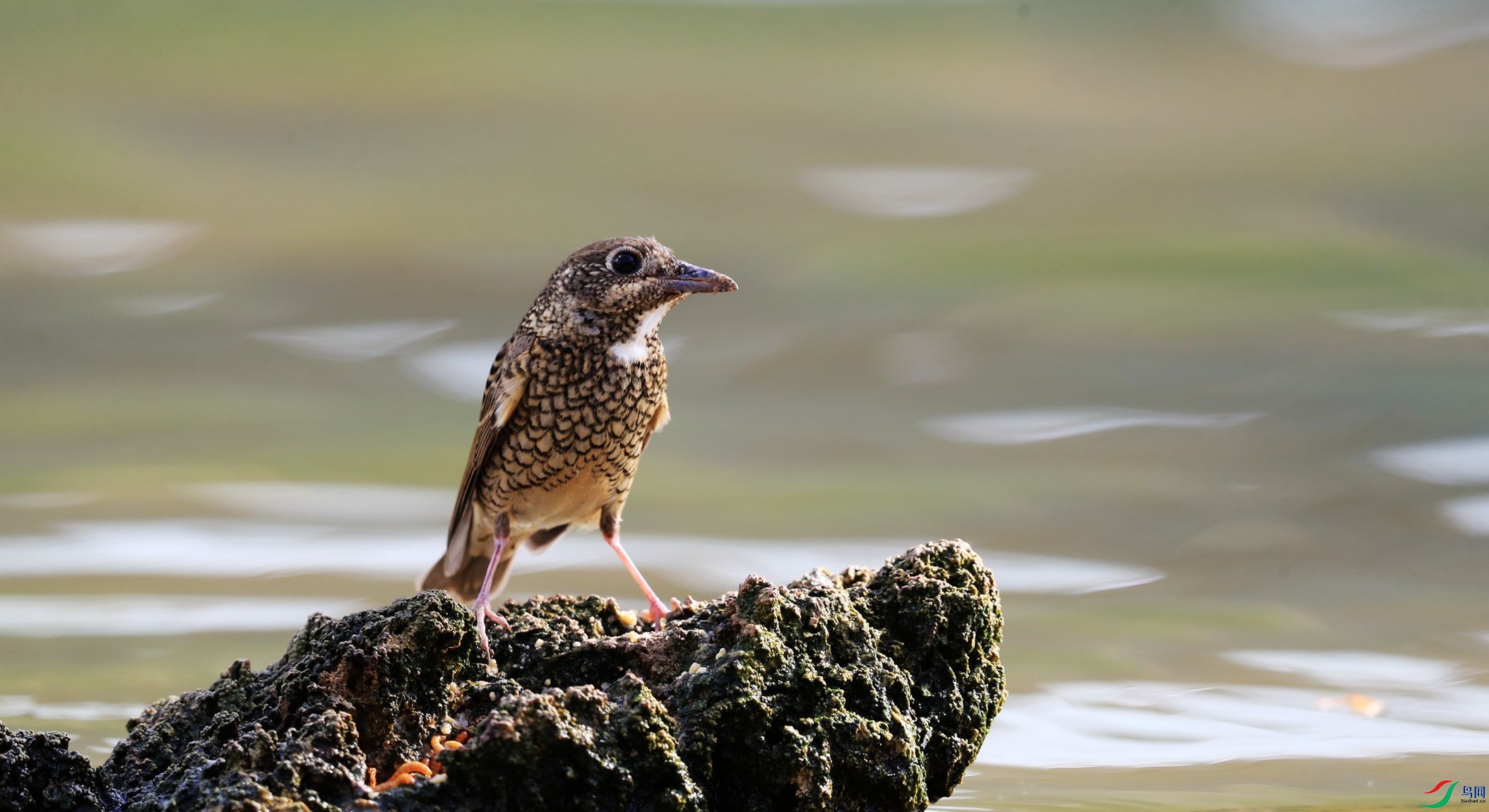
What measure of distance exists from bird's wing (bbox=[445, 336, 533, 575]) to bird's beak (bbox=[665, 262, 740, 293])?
47 centimetres

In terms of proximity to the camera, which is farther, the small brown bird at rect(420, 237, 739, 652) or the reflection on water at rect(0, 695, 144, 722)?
the reflection on water at rect(0, 695, 144, 722)

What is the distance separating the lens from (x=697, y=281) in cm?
417

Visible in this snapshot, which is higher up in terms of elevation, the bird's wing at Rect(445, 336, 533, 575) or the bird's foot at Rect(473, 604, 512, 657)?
the bird's wing at Rect(445, 336, 533, 575)

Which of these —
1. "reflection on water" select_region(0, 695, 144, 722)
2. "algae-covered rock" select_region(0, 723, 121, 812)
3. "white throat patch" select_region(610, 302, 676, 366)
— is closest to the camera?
"algae-covered rock" select_region(0, 723, 121, 812)

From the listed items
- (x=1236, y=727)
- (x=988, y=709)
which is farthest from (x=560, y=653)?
(x=1236, y=727)

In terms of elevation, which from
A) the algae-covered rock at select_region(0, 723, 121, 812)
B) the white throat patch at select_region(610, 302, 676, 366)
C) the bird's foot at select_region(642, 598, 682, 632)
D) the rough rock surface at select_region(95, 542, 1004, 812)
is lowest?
the algae-covered rock at select_region(0, 723, 121, 812)

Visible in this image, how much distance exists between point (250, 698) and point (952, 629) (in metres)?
1.55

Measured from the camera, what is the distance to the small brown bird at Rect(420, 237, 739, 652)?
4.24 m

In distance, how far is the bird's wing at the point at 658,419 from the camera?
4645 mm

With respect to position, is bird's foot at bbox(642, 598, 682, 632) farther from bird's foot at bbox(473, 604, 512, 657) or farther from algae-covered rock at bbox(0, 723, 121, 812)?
Result: algae-covered rock at bbox(0, 723, 121, 812)

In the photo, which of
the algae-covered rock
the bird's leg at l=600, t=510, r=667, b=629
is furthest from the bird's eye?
the algae-covered rock
